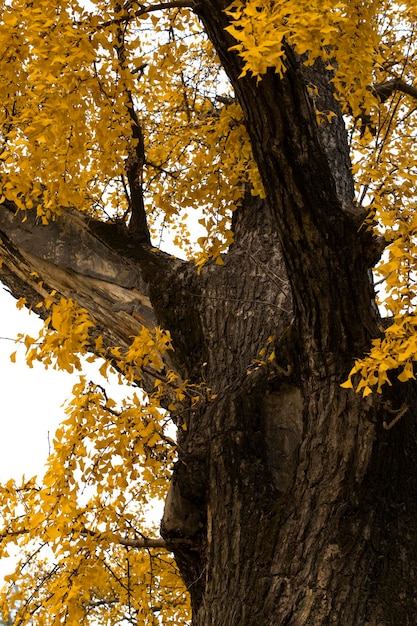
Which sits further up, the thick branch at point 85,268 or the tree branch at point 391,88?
the tree branch at point 391,88

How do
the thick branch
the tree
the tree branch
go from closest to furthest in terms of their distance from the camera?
the tree < the tree branch < the thick branch

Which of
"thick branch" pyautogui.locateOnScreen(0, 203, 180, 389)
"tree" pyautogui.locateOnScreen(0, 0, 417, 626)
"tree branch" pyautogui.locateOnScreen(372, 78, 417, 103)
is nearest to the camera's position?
"tree" pyautogui.locateOnScreen(0, 0, 417, 626)

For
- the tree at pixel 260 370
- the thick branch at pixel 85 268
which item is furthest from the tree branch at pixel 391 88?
the thick branch at pixel 85 268

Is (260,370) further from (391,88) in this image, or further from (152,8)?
(391,88)

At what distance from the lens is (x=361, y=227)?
117 inches

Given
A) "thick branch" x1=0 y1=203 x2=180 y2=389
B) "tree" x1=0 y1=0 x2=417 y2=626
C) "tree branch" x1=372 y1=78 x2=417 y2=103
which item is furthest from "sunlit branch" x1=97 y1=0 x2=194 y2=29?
"thick branch" x1=0 y1=203 x2=180 y2=389

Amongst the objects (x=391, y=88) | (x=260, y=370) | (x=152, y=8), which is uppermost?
(x=391, y=88)

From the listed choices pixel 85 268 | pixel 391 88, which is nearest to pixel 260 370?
pixel 85 268

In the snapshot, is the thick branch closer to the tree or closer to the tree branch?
the tree

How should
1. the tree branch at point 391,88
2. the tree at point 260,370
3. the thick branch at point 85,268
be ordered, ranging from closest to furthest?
the tree at point 260,370, the tree branch at point 391,88, the thick branch at point 85,268

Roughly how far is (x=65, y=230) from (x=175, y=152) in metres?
0.94

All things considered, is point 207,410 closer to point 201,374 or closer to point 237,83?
point 201,374

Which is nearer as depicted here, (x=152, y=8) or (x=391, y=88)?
(x=152, y=8)

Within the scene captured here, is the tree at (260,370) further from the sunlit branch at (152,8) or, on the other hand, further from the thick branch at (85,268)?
the thick branch at (85,268)
